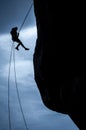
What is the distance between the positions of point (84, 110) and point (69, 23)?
183 inches

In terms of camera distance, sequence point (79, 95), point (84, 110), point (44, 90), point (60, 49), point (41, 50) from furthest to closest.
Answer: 1. point (44, 90)
2. point (41, 50)
3. point (60, 49)
4. point (84, 110)
5. point (79, 95)

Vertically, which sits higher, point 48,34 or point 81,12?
point 81,12

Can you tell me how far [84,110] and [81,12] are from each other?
199 inches

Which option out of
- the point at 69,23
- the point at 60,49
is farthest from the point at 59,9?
the point at 60,49

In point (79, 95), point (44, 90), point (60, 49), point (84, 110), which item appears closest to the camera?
point (79, 95)

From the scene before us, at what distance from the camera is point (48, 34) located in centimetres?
1380

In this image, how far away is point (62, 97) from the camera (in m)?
13.4

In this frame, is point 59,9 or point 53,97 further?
point 53,97

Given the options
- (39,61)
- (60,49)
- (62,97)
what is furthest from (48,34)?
(62,97)

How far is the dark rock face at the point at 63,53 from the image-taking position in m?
12.1

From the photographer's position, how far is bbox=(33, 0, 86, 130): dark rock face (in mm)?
12109

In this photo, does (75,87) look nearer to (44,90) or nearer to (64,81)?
(64,81)

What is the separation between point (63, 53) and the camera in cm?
1320

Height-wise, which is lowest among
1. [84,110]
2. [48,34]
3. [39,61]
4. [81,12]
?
[84,110]
